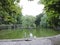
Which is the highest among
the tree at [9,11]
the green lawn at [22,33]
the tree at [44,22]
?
the tree at [9,11]

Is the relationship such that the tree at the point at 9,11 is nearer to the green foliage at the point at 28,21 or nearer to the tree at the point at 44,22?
the green foliage at the point at 28,21

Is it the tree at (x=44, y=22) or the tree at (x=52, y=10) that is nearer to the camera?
the tree at (x=44, y=22)

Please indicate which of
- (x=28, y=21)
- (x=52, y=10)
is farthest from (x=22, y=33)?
(x=52, y=10)

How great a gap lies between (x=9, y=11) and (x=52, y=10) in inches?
41.6

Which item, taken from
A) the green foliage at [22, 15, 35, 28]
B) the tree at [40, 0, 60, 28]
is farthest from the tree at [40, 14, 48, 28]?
the green foliage at [22, 15, 35, 28]

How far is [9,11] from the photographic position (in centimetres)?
374

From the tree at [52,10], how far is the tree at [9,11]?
654 mm

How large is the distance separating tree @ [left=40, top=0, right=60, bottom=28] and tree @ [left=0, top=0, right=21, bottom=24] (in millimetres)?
654

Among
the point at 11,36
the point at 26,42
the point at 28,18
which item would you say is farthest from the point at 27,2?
the point at 26,42

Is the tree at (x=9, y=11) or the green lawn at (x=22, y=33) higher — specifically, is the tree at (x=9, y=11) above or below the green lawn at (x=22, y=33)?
above

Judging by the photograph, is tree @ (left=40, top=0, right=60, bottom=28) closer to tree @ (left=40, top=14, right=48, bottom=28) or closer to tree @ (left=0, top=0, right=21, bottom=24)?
tree @ (left=40, top=14, right=48, bottom=28)

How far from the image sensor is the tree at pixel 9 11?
3.67 m

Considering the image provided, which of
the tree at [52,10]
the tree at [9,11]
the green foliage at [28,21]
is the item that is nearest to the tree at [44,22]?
the tree at [52,10]

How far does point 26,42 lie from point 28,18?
76cm
